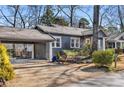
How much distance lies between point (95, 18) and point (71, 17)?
19638 millimetres

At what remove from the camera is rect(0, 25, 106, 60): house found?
2343 cm

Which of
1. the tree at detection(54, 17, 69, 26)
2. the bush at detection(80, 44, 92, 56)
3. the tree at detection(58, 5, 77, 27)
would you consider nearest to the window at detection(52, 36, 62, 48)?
the bush at detection(80, 44, 92, 56)

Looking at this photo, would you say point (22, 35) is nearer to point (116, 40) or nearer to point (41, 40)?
point (41, 40)

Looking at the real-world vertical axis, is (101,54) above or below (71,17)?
below

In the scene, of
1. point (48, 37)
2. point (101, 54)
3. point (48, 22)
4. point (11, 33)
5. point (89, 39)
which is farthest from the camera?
point (48, 22)

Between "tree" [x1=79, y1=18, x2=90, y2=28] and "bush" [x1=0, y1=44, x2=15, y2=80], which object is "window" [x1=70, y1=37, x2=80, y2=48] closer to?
"tree" [x1=79, y1=18, x2=90, y2=28]

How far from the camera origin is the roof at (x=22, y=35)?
22.0m

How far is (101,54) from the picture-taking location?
18031 mm

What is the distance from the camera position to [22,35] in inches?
930

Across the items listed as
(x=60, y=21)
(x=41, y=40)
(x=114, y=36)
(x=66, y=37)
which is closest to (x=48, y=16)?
(x=60, y=21)

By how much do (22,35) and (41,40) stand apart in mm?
2109

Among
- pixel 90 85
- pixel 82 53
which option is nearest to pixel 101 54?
pixel 90 85
